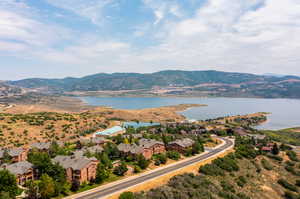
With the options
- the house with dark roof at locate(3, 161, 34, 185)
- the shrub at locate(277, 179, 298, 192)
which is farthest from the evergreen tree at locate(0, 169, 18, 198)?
the shrub at locate(277, 179, 298, 192)

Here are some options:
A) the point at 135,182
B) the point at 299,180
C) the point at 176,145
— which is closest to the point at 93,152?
the point at 135,182

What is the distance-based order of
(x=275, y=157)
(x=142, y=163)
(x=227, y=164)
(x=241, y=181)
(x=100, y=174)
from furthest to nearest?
(x=275, y=157) → (x=227, y=164) → (x=142, y=163) → (x=241, y=181) → (x=100, y=174)

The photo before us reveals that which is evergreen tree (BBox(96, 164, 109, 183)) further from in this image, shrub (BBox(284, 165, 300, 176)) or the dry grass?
shrub (BBox(284, 165, 300, 176))

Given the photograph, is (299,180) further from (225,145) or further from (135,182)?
(135,182)

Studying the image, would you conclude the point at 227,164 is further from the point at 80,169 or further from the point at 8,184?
the point at 8,184

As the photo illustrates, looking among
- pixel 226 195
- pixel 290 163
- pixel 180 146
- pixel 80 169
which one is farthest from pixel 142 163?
pixel 290 163

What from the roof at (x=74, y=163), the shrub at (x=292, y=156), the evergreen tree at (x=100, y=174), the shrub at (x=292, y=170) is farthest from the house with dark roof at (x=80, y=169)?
the shrub at (x=292, y=156)
